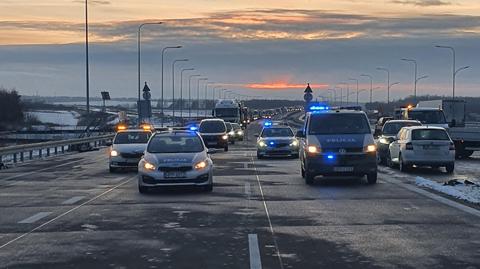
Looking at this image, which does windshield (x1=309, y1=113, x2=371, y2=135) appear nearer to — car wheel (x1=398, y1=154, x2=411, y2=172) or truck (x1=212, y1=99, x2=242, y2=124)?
car wheel (x1=398, y1=154, x2=411, y2=172)

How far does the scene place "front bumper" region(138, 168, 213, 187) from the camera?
17531 millimetres

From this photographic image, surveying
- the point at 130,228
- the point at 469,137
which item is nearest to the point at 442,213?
the point at 130,228

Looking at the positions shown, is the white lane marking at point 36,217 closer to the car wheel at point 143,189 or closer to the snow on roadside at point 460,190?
the car wheel at point 143,189

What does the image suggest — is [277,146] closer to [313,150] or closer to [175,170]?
[313,150]

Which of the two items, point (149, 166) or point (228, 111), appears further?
point (228, 111)

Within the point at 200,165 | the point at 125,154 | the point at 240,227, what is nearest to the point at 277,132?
the point at 125,154

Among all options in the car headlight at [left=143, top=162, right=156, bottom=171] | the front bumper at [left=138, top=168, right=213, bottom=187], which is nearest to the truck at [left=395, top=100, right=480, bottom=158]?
the front bumper at [left=138, top=168, right=213, bottom=187]

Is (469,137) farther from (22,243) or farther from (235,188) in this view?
(22,243)

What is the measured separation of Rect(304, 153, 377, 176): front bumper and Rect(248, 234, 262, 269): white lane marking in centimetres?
886

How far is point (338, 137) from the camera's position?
64.9ft

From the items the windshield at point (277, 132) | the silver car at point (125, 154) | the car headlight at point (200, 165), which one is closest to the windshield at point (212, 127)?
the windshield at point (277, 132)

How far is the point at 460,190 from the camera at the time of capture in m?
17.4

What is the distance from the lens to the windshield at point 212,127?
4391cm

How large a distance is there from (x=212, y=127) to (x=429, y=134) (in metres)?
21.3
